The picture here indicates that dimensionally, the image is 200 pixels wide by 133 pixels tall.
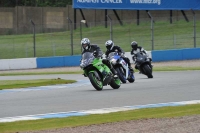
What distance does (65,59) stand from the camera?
37.9m

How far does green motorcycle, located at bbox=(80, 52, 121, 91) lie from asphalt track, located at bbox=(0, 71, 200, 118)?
308mm

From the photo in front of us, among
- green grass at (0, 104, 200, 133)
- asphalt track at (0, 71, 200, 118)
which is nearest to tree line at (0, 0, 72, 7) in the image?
asphalt track at (0, 71, 200, 118)

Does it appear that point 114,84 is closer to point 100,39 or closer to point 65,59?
point 65,59

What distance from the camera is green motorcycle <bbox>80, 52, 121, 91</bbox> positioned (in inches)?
737

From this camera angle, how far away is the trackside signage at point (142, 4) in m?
45.8

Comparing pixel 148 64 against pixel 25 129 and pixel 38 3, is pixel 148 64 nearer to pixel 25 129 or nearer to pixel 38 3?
pixel 25 129

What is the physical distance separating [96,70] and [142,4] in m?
28.9

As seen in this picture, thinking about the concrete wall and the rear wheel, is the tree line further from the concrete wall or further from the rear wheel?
the rear wheel

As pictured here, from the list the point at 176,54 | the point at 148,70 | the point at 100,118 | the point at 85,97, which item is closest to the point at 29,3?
the point at 176,54

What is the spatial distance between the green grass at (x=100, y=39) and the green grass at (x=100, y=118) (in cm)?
2572

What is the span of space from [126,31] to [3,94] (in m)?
21.9

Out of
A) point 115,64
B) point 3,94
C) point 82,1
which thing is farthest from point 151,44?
point 3,94

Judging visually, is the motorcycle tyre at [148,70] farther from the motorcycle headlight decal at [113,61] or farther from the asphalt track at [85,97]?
the motorcycle headlight decal at [113,61]

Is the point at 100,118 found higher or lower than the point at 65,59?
lower
